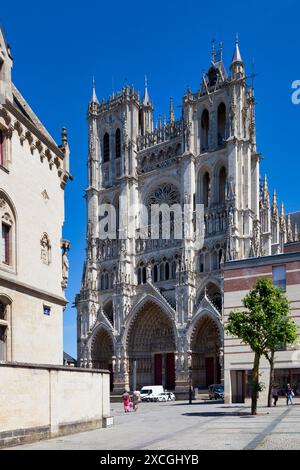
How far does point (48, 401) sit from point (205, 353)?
49908 millimetres

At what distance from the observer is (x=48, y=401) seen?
1911 centimetres

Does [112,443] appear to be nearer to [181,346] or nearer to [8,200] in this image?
[8,200]

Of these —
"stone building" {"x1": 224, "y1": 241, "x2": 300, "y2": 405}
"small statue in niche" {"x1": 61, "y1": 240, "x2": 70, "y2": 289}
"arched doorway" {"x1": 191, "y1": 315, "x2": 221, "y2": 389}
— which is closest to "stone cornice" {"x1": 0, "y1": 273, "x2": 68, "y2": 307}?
"small statue in niche" {"x1": 61, "y1": 240, "x2": 70, "y2": 289}

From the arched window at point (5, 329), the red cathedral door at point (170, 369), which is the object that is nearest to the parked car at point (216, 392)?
the red cathedral door at point (170, 369)

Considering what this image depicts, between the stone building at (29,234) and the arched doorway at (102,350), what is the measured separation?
49959 millimetres

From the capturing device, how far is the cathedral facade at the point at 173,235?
67.6 m

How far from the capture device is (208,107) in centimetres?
7438

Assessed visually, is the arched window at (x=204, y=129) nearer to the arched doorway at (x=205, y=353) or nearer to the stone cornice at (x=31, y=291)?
the arched doorway at (x=205, y=353)

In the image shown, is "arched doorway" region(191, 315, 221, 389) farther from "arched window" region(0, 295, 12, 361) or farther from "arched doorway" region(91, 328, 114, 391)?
"arched window" region(0, 295, 12, 361)

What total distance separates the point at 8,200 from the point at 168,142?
187 feet

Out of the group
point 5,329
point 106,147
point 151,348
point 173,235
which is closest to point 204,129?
point 173,235

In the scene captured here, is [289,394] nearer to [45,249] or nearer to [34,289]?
[45,249]

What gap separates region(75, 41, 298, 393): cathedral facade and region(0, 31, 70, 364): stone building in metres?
41.5
